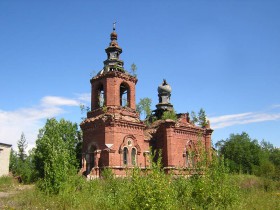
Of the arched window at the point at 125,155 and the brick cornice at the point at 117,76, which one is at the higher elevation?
the brick cornice at the point at 117,76

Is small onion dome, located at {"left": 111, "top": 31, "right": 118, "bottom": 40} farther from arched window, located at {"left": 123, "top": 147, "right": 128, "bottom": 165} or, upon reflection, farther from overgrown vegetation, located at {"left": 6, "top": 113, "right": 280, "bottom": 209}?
overgrown vegetation, located at {"left": 6, "top": 113, "right": 280, "bottom": 209}

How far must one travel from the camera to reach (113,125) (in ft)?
76.4

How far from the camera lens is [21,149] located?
74.6 metres

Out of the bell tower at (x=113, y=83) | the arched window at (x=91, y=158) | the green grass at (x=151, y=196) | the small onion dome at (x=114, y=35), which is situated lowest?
the green grass at (x=151, y=196)

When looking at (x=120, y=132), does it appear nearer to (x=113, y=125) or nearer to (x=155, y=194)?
(x=113, y=125)

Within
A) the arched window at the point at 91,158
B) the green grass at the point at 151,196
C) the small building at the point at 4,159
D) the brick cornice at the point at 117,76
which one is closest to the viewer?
the green grass at the point at 151,196

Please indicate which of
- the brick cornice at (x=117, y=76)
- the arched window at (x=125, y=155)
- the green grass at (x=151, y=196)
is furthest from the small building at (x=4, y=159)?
the green grass at (x=151, y=196)

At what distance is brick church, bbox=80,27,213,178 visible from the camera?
2309 centimetres

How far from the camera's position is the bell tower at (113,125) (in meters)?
23.0

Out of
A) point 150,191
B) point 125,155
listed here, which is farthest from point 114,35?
point 150,191

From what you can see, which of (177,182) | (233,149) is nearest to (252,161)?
(233,149)

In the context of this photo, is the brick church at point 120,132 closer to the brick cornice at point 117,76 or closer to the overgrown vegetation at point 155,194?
the brick cornice at point 117,76

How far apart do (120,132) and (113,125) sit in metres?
0.81

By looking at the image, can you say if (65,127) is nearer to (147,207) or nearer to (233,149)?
(147,207)
